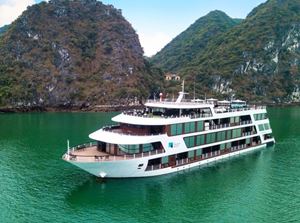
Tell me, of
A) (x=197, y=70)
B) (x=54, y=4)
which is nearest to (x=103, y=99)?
(x=54, y=4)

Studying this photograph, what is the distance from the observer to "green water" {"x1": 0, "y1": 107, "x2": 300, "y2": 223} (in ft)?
98.1

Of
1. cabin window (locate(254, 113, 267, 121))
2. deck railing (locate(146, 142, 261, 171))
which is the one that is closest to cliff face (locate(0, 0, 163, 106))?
cabin window (locate(254, 113, 267, 121))

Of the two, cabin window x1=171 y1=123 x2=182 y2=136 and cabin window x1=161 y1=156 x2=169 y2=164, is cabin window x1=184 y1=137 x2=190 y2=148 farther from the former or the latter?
cabin window x1=161 y1=156 x2=169 y2=164

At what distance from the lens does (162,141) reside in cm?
3859

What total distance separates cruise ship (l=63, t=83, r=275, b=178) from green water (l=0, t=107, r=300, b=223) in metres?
1.49

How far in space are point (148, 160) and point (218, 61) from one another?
155 metres

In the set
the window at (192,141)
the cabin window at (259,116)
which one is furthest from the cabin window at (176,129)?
the cabin window at (259,116)

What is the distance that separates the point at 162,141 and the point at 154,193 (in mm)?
6265

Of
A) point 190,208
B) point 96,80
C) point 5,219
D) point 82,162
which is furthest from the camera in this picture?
point 96,80

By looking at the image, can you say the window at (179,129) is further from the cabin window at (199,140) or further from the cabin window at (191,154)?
the cabin window at (199,140)

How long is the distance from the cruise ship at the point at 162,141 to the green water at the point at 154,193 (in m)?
1.49

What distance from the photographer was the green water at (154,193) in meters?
29.9

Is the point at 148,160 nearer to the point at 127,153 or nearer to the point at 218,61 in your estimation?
the point at 127,153

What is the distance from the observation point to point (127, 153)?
36.5m
